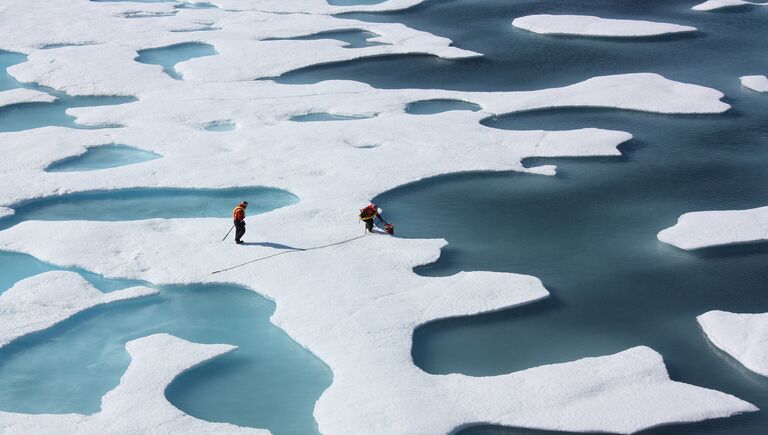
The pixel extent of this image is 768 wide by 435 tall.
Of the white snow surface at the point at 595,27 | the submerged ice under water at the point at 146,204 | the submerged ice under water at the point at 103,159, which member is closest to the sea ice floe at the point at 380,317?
the submerged ice under water at the point at 146,204

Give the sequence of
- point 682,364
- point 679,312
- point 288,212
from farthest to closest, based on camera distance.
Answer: point 288,212 < point 679,312 < point 682,364

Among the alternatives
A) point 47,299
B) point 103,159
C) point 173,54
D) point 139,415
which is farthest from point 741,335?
point 173,54

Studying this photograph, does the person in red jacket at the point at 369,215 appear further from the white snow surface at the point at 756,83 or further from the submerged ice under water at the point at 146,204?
the white snow surface at the point at 756,83

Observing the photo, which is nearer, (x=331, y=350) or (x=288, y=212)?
(x=331, y=350)

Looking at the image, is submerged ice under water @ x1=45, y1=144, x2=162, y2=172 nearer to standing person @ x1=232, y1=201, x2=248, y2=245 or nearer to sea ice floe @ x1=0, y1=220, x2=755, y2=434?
sea ice floe @ x1=0, y1=220, x2=755, y2=434

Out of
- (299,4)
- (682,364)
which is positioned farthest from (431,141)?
(299,4)

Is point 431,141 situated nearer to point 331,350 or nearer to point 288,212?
point 288,212

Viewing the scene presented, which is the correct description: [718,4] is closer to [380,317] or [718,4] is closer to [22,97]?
[22,97]
